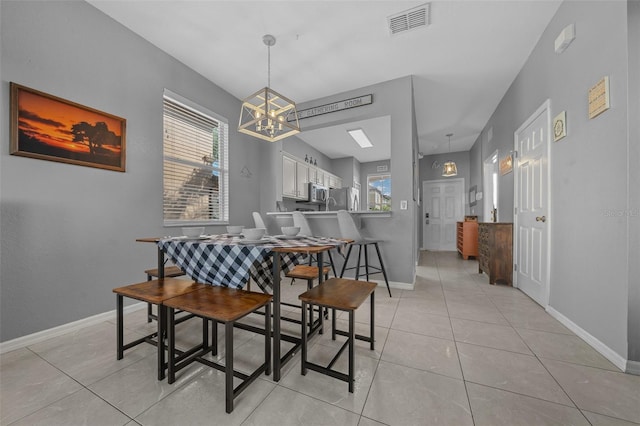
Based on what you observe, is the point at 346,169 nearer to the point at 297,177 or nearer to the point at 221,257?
the point at 297,177

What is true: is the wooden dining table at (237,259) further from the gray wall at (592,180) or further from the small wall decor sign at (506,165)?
the small wall decor sign at (506,165)

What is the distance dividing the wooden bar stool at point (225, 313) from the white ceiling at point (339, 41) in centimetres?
257

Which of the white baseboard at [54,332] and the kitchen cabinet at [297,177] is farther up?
the kitchen cabinet at [297,177]

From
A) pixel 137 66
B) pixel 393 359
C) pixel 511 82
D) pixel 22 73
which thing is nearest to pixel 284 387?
pixel 393 359

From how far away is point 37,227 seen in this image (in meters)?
1.86

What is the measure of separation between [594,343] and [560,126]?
1.83 metres

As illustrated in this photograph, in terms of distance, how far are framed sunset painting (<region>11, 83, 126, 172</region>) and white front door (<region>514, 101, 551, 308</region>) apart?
4375 mm

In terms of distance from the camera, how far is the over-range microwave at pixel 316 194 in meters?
5.60

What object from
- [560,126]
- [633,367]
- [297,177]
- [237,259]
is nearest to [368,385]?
[237,259]

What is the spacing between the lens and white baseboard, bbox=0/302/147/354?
5.62 ft

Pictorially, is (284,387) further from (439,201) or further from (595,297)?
(439,201)

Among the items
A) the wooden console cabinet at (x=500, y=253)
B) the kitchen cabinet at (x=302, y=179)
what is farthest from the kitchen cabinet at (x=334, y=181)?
the wooden console cabinet at (x=500, y=253)

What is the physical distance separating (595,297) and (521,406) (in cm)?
122

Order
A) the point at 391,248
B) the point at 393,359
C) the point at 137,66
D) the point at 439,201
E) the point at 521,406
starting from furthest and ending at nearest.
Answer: the point at 439,201, the point at 391,248, the point at 137,66, the point at 393,359, the point at 521,406
